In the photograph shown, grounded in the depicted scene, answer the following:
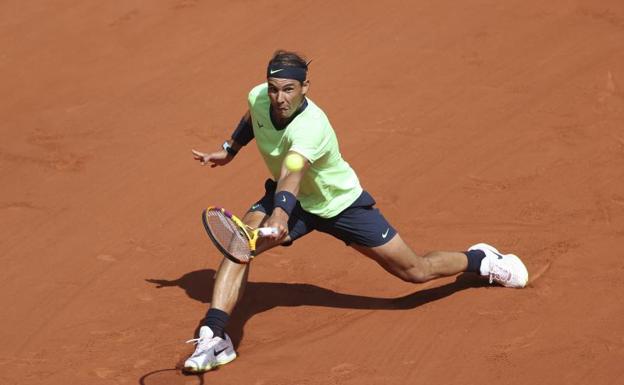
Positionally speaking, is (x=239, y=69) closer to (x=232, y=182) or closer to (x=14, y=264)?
(x=232, y=182)

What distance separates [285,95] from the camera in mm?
6531

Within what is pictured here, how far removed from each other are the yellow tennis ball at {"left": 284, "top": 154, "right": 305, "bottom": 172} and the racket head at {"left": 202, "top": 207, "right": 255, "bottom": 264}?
0.48 metres

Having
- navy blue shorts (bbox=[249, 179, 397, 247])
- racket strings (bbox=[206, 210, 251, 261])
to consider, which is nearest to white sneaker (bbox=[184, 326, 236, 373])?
racket strings (bbox=[206, 210, 251, 261])

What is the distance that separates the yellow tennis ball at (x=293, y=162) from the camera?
637cm

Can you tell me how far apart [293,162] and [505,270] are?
197cm

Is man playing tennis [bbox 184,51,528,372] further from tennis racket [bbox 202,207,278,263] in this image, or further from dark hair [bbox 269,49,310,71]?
tennis racket [bbox 202,207,278,263]

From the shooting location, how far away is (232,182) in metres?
9.25

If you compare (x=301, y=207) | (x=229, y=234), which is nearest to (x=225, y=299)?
(x=229, y=234)

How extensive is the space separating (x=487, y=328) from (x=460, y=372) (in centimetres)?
59

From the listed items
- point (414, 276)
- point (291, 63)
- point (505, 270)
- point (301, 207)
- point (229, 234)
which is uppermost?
point (291, 63)

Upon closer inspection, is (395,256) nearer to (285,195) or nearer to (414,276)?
(414,276)

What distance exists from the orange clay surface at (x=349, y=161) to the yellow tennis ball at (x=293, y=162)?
1.25 metres

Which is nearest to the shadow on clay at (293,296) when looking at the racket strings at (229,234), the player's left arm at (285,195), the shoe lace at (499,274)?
the shoe lace at (499,274)

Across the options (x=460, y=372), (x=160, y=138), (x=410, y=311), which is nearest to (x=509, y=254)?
(x=410, y=311)
